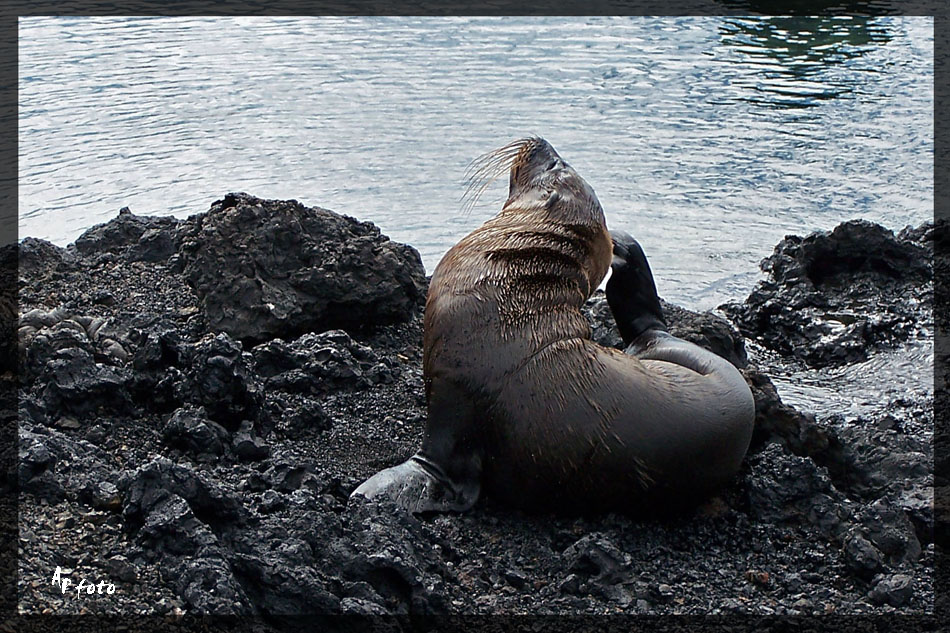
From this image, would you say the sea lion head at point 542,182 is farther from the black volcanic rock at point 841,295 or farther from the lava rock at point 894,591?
the black volcanic rock at point 841,295

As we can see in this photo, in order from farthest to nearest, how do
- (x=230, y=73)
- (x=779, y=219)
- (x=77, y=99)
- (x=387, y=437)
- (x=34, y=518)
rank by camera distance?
A: 1. (x=230, y=73)
2. (x=77, y=99)
3. (x=779, y=219)
4. (x=387, y=437)
5. (x=34, y=518)

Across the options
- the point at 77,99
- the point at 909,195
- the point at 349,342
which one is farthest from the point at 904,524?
the point at 77,99

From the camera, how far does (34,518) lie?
136 inches

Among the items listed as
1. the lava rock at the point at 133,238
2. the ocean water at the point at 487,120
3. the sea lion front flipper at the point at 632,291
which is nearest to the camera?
the sea lion front flipper at the point at 632,291

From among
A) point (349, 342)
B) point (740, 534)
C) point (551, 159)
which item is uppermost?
point (551, 159)

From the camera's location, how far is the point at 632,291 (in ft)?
16.2

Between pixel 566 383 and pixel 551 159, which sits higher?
pixel 551 159

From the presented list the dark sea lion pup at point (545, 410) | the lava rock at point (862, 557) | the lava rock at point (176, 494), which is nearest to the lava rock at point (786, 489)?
the dark sea lion pup at point (545, 410)

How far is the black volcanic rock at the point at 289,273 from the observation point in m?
5.51

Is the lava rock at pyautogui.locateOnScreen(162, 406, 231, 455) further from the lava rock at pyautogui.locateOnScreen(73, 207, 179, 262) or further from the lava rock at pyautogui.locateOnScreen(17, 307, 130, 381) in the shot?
the lava rock at pyautogui.locateOnScreen(73, 207, 179, 262)

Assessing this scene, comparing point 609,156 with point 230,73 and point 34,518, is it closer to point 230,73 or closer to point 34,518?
point 230,73

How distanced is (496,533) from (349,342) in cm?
163
